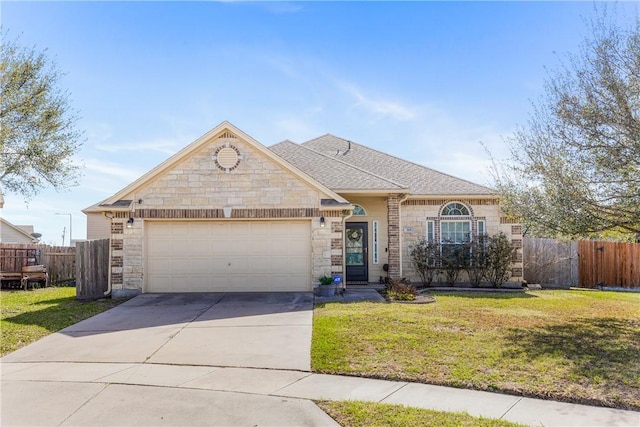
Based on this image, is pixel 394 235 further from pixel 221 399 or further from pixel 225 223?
pixel 221 399

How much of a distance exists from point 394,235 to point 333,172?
315 centimetres

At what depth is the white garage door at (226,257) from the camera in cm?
1393

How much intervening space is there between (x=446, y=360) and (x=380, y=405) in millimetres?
1988

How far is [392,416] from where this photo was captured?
4.80 meters

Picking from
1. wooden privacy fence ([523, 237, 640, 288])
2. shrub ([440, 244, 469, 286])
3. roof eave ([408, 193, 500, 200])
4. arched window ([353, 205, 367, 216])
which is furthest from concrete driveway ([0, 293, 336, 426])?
wooden privacy fence ([523, 237, 640, 288])

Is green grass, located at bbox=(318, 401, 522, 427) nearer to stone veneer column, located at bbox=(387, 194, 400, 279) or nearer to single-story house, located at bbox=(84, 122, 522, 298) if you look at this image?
single-story house, located at bbox=(84, 122, 522, 298)

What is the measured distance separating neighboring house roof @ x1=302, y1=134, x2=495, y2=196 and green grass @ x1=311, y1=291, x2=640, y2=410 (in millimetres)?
5416

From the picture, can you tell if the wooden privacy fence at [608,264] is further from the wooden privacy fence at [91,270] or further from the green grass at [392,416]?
the wooden privacy fence at [91,270]

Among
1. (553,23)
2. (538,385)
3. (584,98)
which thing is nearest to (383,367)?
(538,385)

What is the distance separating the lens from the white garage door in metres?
13.9

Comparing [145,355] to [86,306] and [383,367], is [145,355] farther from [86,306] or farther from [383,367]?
[86,306]

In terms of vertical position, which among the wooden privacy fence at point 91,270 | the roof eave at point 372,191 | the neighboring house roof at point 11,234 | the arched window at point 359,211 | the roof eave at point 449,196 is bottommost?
the wooden privacy fence at point 91,270

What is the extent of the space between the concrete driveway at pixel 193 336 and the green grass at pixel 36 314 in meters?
0.37

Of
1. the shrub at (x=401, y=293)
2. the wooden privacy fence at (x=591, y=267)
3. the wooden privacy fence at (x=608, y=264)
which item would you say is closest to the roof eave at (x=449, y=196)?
the wooden privacy fence at (x=591, y=267)
